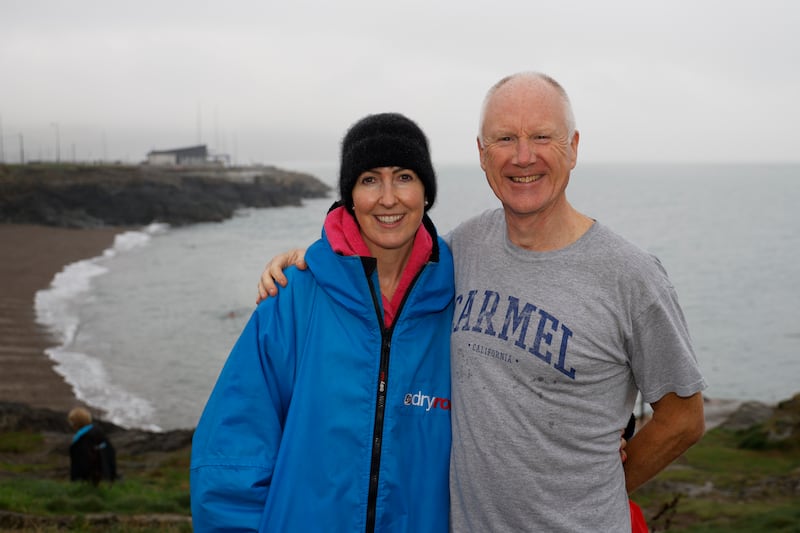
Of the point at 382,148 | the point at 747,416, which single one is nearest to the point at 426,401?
the point at 382,148

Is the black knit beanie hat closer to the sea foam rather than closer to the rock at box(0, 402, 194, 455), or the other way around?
the rock at box(0, 402, 194, 455)

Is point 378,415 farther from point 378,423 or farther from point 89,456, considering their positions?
point 89,456

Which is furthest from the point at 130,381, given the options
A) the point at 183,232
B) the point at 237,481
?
the point at 183,232

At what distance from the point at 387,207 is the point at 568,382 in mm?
1101

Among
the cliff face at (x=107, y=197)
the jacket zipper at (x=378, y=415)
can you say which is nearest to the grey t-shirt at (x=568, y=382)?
the jacket zipper at (x=378, y=415)

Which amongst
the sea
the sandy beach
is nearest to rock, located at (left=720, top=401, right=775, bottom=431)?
the sea

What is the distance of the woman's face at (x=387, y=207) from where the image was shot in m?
3.21

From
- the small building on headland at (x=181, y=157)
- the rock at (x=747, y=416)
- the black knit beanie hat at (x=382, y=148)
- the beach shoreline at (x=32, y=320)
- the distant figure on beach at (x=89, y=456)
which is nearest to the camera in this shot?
the black knit beanie hat at (x=382, y=148)

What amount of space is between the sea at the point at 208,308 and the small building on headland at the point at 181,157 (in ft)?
112

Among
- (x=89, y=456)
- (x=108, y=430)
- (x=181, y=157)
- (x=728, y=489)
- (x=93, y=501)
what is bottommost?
(x=728, y=489)

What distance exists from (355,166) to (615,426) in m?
1.60

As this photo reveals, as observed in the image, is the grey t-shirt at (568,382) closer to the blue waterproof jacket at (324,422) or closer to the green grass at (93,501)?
the blue waterproof jacket at (324,422)

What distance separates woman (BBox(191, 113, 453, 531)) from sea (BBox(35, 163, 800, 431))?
0.76 meters

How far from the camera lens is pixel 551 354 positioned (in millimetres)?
2867
